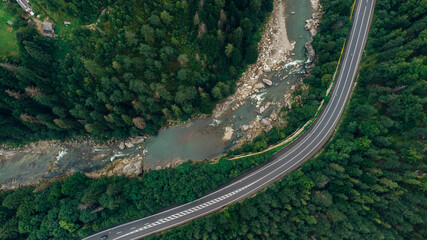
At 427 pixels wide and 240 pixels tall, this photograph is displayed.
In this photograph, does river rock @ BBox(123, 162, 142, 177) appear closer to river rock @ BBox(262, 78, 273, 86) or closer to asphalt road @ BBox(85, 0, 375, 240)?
asphalt road @ BBox(85, 0, 375, 240)

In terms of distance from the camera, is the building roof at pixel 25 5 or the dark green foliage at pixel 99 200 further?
the building roof at pixel 25 5

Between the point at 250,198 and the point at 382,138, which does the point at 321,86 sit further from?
the point at 250,198

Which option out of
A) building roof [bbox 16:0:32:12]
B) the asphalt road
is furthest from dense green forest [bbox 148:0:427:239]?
building roof [bbox 16:0:32:12]

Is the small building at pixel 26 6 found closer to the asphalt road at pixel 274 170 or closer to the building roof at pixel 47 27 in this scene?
the building roof at pixel 47 27

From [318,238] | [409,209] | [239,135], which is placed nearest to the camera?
[409,209]

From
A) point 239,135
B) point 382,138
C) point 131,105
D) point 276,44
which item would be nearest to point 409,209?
point 382,138

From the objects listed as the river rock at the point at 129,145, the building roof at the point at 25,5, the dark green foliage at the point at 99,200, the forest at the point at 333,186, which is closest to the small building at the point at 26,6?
the building roof at the point at 25,5

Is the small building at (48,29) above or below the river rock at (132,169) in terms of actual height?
above
